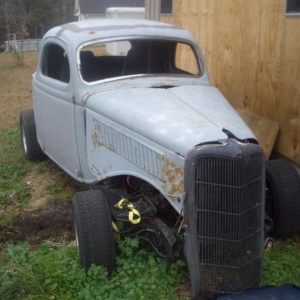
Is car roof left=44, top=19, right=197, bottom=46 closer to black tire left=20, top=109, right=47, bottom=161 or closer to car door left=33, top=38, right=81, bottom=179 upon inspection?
car door left=33, top=38, right=81, bottom=179

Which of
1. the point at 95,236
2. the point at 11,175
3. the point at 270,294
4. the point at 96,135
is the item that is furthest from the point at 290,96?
the point at 11,175

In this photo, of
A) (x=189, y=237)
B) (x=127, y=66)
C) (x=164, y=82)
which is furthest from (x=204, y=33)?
(x=189, y=237)

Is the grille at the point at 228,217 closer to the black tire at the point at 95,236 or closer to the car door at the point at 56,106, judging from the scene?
the black tire at the point at 95,236

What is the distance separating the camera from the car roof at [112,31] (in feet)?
17.8

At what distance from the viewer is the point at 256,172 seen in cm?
378

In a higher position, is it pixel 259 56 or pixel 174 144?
pixel 259 56

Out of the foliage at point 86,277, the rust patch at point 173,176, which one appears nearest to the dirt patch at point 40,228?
the foliage at point 86,277

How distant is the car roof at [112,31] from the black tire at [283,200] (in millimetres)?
1816

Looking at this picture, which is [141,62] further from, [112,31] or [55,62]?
[55,62]

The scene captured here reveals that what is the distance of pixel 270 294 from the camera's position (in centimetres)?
363

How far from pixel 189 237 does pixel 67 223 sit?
1834mm

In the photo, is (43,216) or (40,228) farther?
(43,216)

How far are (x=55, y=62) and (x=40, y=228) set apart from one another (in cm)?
206

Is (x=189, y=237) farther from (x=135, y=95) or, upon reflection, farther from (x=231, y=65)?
(x=231, y=65)
